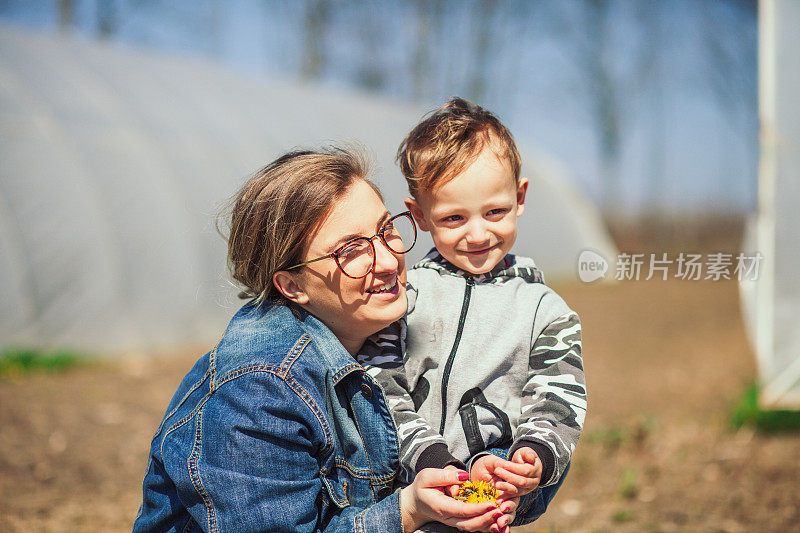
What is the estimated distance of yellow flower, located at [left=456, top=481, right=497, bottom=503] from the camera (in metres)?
1.46

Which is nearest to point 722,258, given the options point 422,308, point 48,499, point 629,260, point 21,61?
point 629,260

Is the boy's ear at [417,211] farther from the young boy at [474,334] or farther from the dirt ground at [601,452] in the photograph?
the dirt ground at [601,452]

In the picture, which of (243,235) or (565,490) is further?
(565,490)

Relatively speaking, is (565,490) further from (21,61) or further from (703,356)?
(21,61)

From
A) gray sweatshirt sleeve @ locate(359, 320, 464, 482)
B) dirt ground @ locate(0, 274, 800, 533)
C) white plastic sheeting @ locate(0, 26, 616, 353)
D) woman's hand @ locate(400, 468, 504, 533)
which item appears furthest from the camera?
white plastic sheeting @ locate(0, 26, 616, 353)

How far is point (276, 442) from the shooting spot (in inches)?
59.5

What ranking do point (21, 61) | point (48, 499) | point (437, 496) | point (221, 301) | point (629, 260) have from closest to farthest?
point (437, 496)
point (221, 301)
point (629, 260)
point (48, 499)
point (21, 61)

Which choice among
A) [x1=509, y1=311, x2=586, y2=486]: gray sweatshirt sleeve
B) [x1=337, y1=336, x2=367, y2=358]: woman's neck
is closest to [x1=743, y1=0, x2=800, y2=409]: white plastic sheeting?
[x1=509, y1=311, x2=586, y2=486]: gray sweatshirt sleeve

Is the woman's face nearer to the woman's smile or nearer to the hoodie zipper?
the woman's smile

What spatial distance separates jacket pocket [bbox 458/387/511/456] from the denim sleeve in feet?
0.78

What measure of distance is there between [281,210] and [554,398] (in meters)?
0.77

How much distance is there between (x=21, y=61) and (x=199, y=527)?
6782 millimetres

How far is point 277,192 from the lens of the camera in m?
1.64

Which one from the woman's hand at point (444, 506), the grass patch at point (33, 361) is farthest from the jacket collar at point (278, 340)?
the grass patch at point (33, 361)
